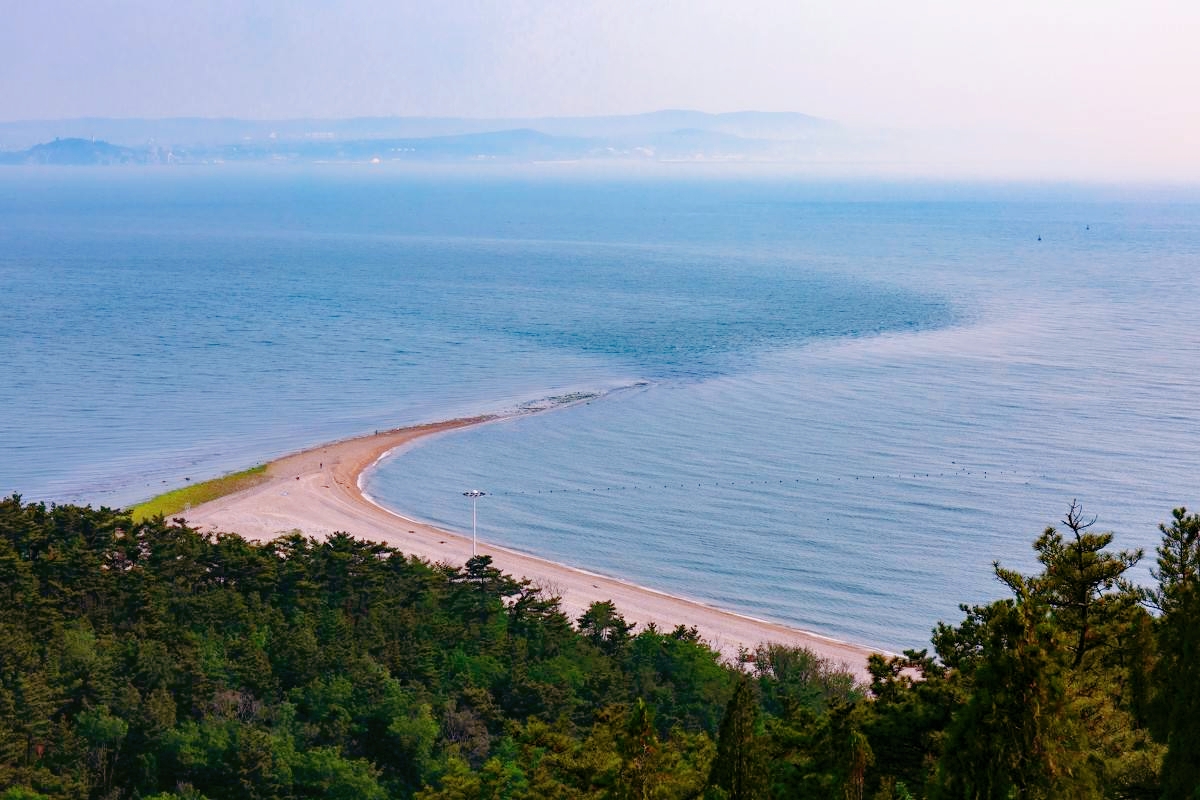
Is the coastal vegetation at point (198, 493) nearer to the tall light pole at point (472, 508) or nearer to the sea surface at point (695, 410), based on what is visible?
the sea surface at point (695, 410)

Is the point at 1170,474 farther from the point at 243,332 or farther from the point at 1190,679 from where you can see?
the point at 243,332

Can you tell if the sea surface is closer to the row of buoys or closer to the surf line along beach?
the row of buoys

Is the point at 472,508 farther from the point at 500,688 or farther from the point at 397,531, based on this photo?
the point at 500,688

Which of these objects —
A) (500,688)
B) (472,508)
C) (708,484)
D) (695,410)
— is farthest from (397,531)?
(695,410)

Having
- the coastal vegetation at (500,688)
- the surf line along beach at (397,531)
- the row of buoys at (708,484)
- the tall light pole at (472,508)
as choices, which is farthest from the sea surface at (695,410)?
the coastal vegetation at (500,688)

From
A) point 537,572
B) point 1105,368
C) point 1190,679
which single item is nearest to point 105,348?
point 537,572

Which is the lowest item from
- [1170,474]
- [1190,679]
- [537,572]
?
[537,572]
